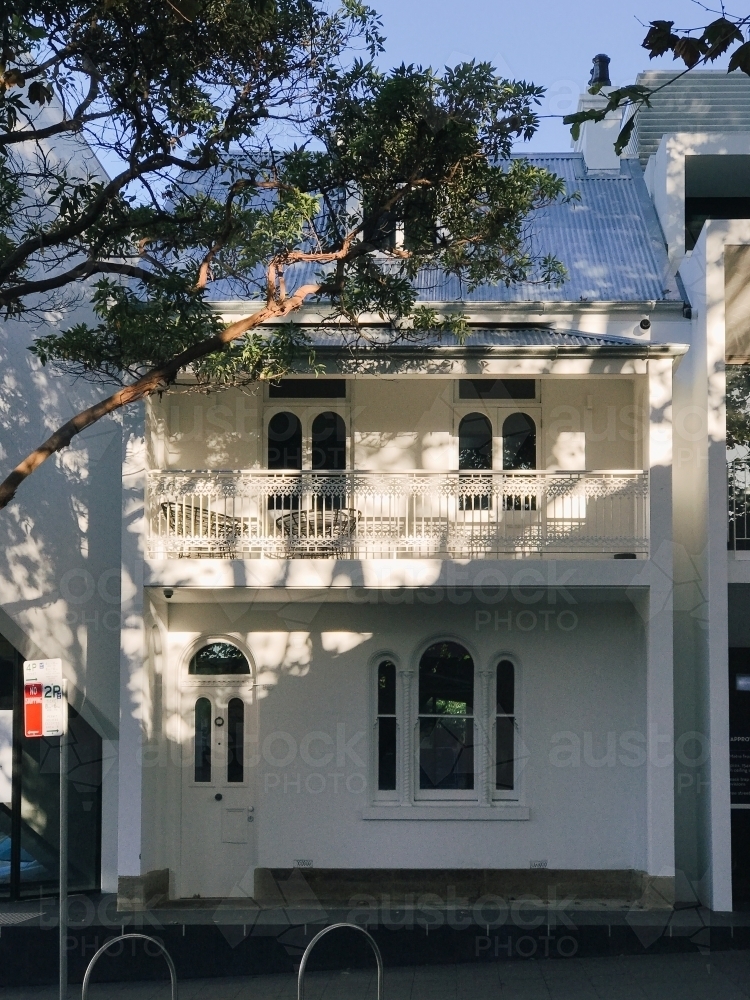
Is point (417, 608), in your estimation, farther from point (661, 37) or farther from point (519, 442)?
point (661, 37)

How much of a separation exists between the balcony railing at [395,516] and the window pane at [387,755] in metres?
2.11

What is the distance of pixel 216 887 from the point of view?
13.7 metres

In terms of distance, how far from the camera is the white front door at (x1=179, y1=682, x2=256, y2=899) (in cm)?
1377

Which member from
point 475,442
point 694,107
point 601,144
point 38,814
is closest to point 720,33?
point 475,442

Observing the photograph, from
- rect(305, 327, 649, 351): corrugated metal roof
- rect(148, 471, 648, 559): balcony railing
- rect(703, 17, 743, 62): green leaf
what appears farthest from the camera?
rect(148, 471, 648, 559): balcony railing

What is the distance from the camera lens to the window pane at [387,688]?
1417cm

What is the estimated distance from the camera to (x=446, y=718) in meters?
14.1

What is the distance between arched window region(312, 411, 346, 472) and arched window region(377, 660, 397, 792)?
257 cm

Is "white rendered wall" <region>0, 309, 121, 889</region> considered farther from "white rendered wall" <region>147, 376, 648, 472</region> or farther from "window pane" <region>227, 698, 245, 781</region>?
"window pane" <region>227, 698, 245, 781</region>

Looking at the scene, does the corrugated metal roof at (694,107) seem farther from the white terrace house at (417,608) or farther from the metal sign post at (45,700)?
the metal sign post at (45,700)

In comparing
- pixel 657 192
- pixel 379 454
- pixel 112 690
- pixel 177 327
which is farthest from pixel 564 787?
pixel 657 192

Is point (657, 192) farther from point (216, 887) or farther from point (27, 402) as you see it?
point (216, 887)

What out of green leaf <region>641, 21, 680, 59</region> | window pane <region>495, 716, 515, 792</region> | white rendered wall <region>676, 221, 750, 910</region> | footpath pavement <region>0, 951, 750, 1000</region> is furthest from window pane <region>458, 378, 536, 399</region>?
green leaf <region>641, 21, 680, 59</region>

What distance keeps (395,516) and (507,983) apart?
207 inches
